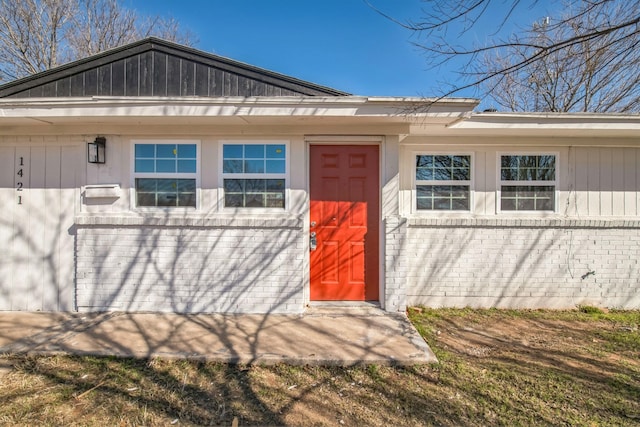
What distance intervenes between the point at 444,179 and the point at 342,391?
11.2 feet

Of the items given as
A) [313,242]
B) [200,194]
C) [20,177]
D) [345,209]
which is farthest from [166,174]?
[345,209]

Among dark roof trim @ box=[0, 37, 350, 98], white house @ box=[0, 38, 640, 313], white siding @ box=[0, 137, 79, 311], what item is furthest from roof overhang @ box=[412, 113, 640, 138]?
white siding @ box=[0, 137, 79, 311]

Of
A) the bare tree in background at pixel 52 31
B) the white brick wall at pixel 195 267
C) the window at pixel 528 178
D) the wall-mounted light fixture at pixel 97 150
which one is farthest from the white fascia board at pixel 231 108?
the bare tree in background at pixel 52 31

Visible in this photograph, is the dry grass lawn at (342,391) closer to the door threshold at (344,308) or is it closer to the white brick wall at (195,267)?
the door threshold at (344,308)

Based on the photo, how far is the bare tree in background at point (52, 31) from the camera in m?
10.6

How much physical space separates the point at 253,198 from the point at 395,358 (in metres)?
2.61

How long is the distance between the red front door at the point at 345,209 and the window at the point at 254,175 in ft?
1.50

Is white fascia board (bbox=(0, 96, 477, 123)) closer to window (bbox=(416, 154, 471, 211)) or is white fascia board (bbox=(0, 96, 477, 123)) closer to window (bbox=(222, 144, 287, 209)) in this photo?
window (bbox=(222, 144, 287, 209))

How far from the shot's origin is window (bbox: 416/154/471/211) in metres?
4.79

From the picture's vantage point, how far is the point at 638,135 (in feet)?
15.0

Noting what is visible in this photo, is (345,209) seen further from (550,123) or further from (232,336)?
(550,123)

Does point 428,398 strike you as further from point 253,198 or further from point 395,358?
point 253,198

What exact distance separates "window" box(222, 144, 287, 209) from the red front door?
46 cm

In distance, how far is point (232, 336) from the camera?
3.44 metres
